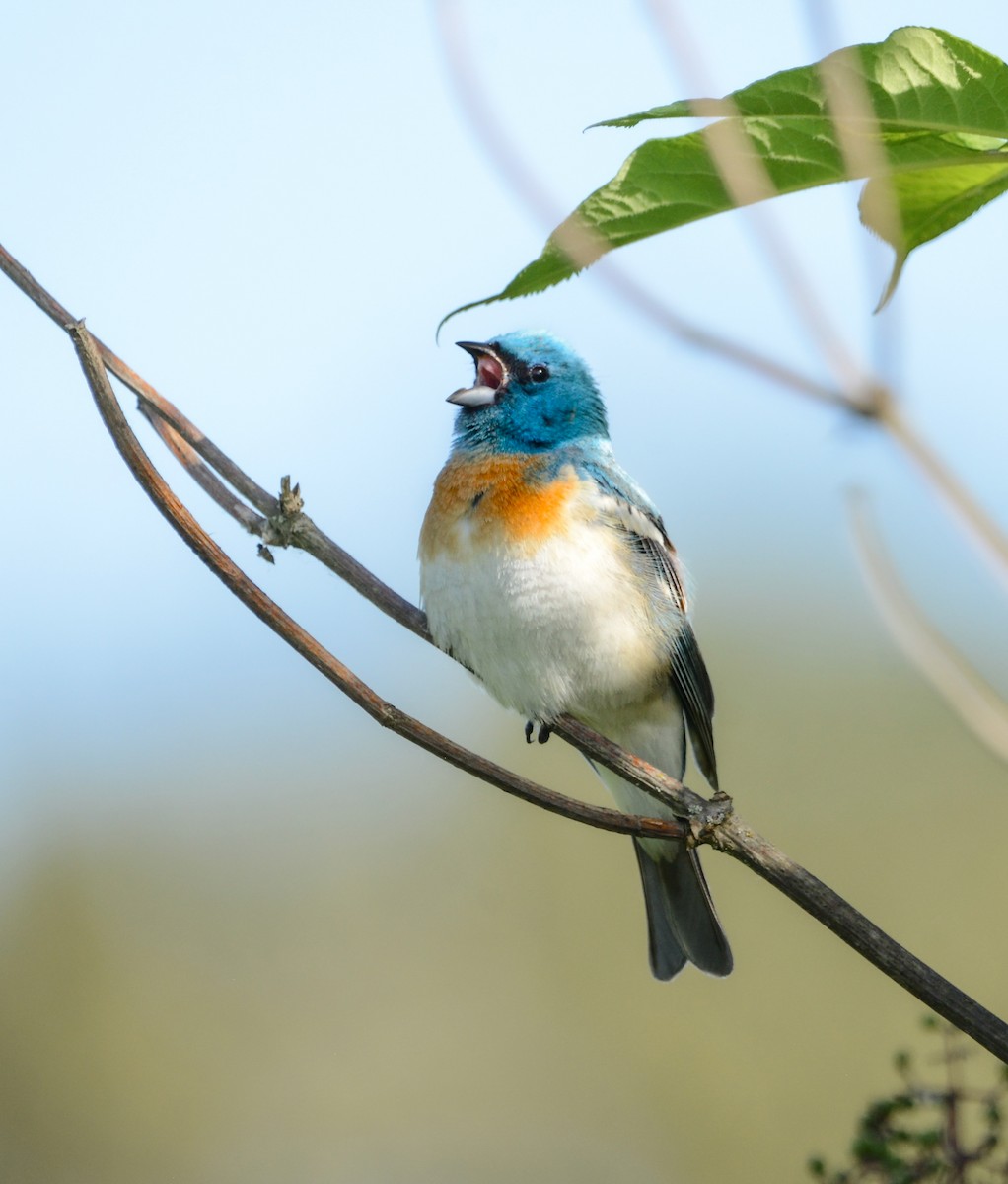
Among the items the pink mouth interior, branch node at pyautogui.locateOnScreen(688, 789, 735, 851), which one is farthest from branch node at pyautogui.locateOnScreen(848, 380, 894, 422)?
the pink mouth interior

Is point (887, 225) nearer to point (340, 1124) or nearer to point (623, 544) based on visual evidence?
point (623, 544)

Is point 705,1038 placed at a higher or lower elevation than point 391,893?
lower

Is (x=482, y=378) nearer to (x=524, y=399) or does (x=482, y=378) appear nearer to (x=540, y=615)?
(x=524, y=399)

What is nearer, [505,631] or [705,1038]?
[505,631]

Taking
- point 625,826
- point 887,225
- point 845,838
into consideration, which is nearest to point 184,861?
point 845,838

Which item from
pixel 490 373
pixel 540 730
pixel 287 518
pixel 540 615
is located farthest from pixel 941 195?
pixel 490 373

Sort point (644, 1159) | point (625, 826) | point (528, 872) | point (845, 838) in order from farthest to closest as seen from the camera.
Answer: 1. point (528, 872)
2. point (845, 838)
3. point (644, 1159)
4. point (625, 826)

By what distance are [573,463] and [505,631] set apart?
703mm

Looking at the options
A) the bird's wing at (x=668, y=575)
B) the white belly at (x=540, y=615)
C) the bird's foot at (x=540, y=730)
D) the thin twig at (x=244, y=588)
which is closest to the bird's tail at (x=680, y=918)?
the bird's wing at (x=668, y=575)

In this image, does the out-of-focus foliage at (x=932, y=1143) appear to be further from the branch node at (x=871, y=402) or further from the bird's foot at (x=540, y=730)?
the bird's foot at (x=540, y=730)

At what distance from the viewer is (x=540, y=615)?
459 centimetres

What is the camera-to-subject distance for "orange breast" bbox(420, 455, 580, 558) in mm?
4633

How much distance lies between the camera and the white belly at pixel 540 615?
457cm

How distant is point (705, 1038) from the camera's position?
10844mm
